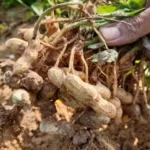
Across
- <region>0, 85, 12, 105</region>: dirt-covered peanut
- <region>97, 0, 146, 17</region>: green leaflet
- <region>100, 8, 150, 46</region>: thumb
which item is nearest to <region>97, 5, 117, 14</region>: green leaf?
<region>97, 0, 146, 17</region>: green leaflet

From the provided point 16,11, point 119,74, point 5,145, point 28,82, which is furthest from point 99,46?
point 16,11

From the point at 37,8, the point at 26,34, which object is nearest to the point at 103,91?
the point at 26,34

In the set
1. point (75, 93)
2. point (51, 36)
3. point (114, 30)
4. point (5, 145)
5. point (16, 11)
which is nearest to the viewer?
point (75, 93)

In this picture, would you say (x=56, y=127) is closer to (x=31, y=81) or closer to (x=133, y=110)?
(x=31, y=81)

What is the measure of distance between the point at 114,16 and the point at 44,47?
283 mm

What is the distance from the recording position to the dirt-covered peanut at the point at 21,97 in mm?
1305

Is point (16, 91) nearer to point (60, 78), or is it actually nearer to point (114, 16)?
point (60, 78)

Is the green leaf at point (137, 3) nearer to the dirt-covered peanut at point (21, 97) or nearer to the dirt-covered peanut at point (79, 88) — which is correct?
the dirt-covered peanut at point (79, 88)

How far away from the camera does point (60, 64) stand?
146 centimetres

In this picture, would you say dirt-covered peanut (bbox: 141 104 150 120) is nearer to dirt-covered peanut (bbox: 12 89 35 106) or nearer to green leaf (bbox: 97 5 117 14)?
green leaf (bbox: 97 5 117 14)

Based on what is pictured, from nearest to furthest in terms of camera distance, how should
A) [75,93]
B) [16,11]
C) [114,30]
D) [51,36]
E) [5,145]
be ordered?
[75,93] < [114,30] < [51,36] < [5,145] < [16,11]

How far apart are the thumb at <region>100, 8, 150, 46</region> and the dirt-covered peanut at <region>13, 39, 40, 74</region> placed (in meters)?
0.25

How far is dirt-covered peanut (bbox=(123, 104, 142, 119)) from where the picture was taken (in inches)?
63.9

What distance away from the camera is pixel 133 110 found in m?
1.62
